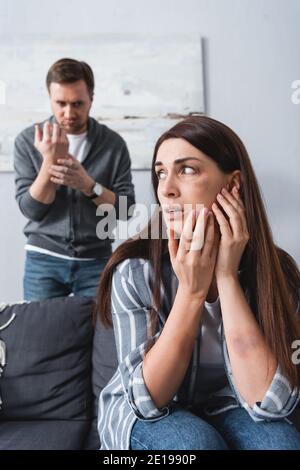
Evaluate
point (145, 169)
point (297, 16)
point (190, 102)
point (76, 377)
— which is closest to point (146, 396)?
point (76, 377)

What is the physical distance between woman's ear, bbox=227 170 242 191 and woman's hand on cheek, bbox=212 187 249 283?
0.18 feet

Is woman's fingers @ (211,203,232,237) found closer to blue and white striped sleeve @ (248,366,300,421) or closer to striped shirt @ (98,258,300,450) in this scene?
striped shirt @ (98,258,300,450)

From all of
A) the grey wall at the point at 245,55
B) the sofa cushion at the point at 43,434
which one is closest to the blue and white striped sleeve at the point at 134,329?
the sofa cushion at the point at 43,434

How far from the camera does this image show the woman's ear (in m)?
0.98

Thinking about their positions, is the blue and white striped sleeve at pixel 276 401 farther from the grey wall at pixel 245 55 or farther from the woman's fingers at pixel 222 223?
the grey wall at pixel 245 55

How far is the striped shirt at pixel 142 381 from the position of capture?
2.80 feet

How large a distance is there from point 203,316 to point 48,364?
0.51m

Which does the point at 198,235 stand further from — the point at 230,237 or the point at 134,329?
the point at 134,329

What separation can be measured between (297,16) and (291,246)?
1077 mm

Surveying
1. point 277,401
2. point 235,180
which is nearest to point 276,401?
point 277,401

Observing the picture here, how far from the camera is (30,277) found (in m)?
1.70

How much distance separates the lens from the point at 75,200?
167 cm

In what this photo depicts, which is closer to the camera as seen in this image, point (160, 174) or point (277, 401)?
point (277, 401)
